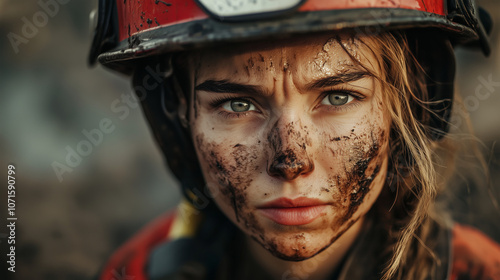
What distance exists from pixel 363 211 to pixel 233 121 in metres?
0.47

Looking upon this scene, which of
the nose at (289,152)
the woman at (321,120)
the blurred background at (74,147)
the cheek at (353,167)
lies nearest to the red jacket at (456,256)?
the woman at (321,120)

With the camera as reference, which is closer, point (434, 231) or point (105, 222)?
point (434, 231)

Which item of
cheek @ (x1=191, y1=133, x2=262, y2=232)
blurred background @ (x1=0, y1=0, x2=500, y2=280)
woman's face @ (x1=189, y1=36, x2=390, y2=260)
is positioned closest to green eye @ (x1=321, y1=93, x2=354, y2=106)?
woman's face @ (x1=189, y1=36, x2=390, y2=260)

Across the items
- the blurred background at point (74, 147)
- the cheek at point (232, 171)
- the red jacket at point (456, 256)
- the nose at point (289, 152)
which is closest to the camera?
the nose at point (289, 152)

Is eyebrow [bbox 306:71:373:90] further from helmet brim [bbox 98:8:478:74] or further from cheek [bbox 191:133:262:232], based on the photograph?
cheek [bbox 191:133:262:232]

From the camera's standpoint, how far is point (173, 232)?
5.85 ft

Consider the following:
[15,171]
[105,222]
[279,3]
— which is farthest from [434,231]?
[15,171]

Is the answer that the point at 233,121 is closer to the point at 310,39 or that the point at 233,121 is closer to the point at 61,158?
the point at 310,39

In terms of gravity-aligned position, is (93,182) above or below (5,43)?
Answer: below

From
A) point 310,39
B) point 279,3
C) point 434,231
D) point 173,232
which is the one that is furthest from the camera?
point 173,232

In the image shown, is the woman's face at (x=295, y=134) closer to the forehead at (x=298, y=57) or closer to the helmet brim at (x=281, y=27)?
the forehead at (x=298, y=57)

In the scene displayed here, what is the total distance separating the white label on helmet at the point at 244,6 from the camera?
2.96ft

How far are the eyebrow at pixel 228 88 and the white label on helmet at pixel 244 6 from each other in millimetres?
207

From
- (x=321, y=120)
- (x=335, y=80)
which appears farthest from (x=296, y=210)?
(x=335, y=80)
